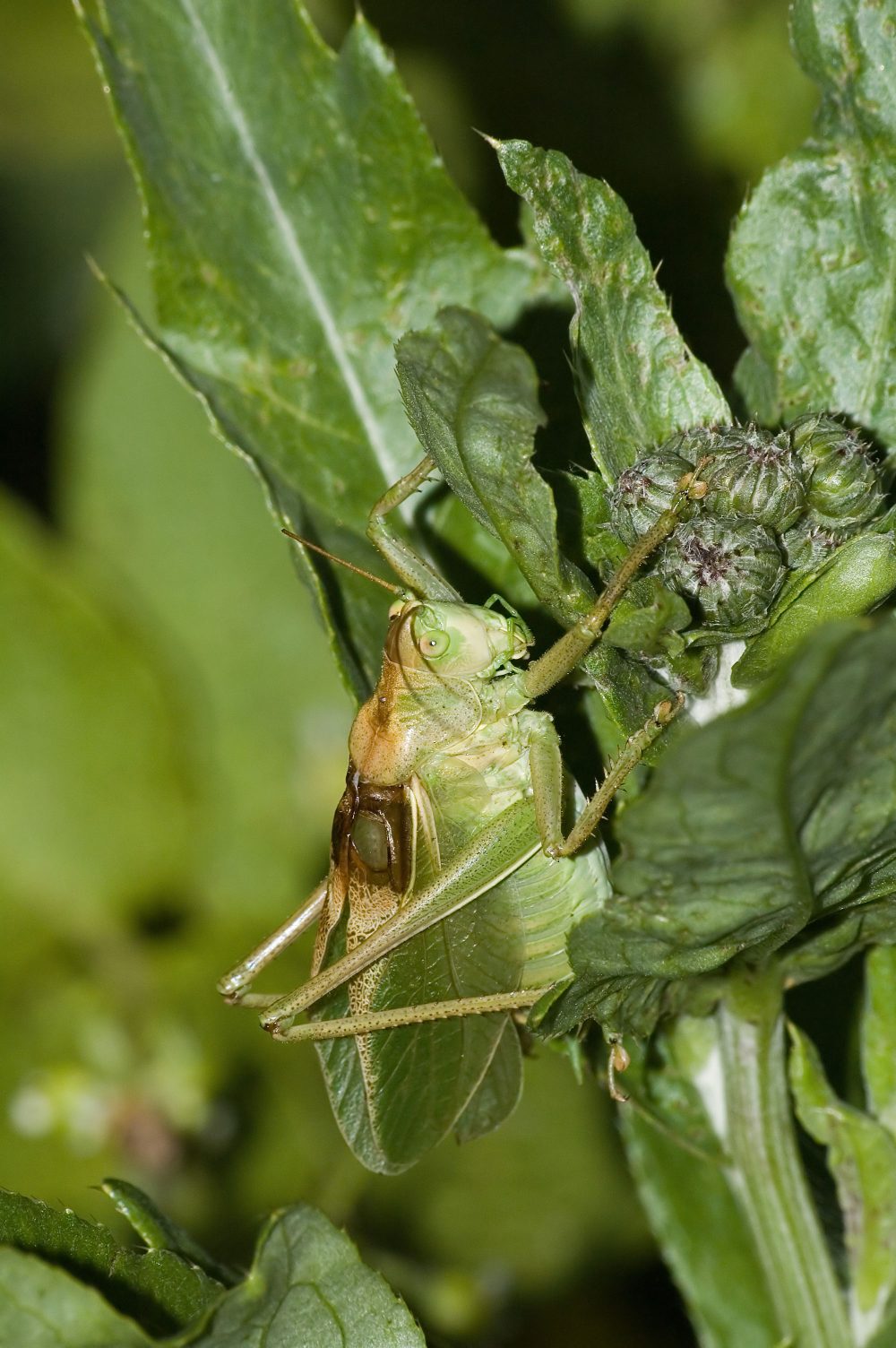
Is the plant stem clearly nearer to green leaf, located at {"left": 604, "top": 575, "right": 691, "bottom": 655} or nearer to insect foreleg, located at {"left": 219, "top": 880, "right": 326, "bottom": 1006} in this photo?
green leaf, located at {"left": 604, "top": 575, "right": 691, "bottom": 655}

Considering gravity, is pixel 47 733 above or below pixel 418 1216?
above

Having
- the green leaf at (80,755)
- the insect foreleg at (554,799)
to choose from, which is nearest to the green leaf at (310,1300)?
the insect foreleg at (554,799)

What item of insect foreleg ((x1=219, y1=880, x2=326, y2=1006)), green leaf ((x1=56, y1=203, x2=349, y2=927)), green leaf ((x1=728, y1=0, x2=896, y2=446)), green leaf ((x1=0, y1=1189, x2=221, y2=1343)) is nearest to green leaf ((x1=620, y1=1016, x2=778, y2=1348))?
insect foreleg ((x1=219, y1=880, x2=326, y2=1006))

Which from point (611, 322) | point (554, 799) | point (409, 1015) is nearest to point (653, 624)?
point (611, 322)

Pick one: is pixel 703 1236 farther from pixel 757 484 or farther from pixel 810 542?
pixel 757 484

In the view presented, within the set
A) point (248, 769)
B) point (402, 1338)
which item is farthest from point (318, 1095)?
point (402, 1338)

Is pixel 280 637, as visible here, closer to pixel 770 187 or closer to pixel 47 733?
pixel 47 733

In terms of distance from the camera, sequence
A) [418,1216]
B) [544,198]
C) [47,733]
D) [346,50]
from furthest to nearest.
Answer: [47,733]
[418,1216]
[346,50]
[544,198]

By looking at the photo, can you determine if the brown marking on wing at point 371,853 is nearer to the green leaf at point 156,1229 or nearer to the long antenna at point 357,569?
the long antenna at point 357,569
